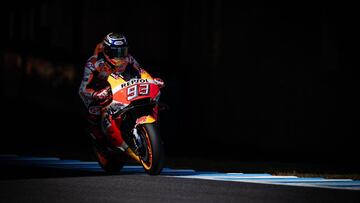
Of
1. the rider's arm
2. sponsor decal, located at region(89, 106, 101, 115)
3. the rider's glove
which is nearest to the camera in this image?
the rider's glove

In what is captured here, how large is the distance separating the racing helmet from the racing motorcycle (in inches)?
14.2

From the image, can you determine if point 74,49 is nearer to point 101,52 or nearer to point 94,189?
point 101,52

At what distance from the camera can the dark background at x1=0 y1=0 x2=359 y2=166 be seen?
16.9 meters

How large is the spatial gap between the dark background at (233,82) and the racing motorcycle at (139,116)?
16.1 ft

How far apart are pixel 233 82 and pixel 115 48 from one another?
20.9ft

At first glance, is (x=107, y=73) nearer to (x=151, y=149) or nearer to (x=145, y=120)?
(x=145, y=120)

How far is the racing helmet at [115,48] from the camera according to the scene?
12750mm

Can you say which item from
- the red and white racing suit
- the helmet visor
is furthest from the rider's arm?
the helmet visor

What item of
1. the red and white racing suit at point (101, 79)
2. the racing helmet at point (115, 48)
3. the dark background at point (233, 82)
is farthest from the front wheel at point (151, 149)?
the dark background at point (233, 82)

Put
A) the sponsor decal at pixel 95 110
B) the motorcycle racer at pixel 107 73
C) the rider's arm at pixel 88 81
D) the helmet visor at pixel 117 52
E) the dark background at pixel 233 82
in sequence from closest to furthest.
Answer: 1. the motorcycle racer at pixel 107 73
2. the helmet visor at pixel 117 52
3. the rider's arm at pixel 88 81
4. the sponsor decal at pixel 95 110
5. the dark background at pixel 233 82

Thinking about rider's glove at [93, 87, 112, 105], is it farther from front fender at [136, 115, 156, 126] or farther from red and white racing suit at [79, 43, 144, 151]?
front fender at [136, 115, 156, 126]

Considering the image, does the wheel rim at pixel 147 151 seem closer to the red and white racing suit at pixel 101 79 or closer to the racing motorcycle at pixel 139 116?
the racing motorcycle at pixel 139 116

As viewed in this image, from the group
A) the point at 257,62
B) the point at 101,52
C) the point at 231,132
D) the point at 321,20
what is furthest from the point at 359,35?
the point at 101,52

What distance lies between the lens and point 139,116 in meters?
12.5
